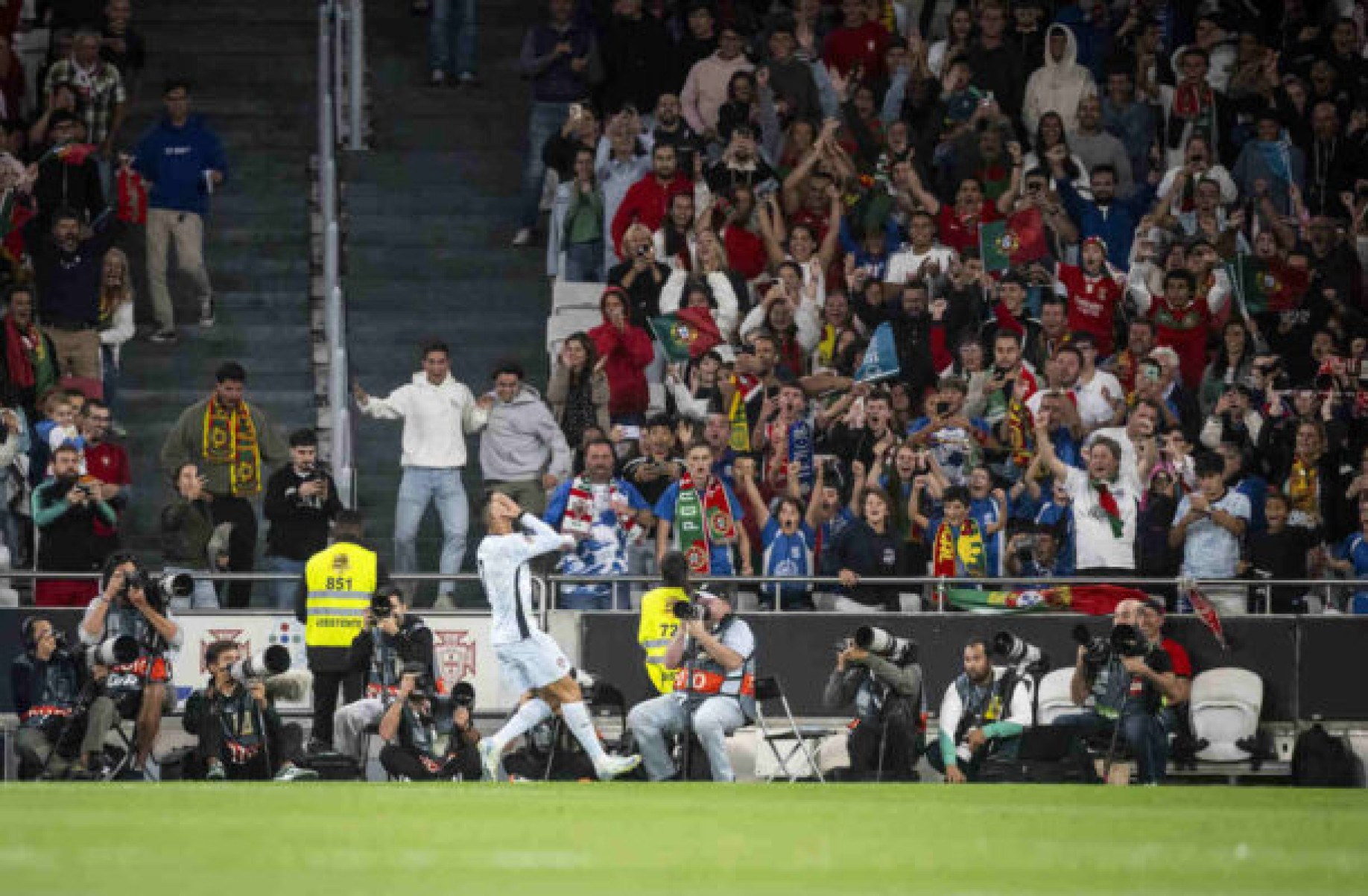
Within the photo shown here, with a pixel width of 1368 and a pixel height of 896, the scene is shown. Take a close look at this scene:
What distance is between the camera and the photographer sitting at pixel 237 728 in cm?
1764

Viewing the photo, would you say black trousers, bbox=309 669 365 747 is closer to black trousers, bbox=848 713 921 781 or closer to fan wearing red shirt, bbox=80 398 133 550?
fan wearing red shirt, bbox=80 398 133 550

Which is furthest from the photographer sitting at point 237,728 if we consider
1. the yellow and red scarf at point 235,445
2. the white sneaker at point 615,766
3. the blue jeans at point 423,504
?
the blue jeans at point 423,504

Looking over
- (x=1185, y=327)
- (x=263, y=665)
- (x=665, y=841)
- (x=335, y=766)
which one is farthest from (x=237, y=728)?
(x=1185, y=327)

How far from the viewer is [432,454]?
67.6 feet

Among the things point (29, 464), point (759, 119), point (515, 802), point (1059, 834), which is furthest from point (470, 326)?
point (1059, 834)

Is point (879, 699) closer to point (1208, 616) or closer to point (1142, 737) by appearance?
point (1142, 737)

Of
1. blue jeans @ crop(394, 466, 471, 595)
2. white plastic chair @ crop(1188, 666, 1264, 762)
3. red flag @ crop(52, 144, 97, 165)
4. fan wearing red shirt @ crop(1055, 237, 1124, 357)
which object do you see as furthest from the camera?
red flag @ crop(52, 144, 97, 165)

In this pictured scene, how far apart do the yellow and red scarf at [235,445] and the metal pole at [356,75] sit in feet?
15.3

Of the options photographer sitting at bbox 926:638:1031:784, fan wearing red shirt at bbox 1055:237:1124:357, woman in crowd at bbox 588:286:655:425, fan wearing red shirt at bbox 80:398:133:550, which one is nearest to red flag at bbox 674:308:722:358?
Answer: woman in crowd at bbox 588:286:655:425

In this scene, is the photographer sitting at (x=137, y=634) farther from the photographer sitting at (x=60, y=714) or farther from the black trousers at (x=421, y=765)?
the black trousers at (x=421, y=765)

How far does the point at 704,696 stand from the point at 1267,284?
694 centimetres

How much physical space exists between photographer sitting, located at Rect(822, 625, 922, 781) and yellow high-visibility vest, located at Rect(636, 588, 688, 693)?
1.06 m

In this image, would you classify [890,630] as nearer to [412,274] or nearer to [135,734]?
[135,734]

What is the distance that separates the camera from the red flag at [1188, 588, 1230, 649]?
18.8 m
